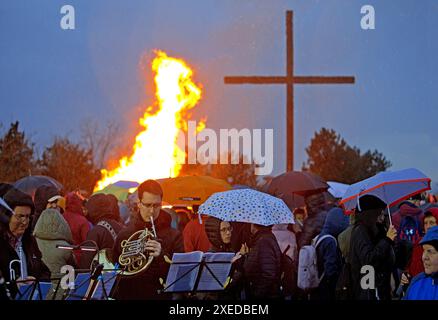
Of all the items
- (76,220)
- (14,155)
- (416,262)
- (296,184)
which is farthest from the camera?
(14,155)

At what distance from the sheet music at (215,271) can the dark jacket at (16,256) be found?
4.47 ft

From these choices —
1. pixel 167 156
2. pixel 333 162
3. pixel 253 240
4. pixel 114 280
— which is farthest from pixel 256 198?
pixel 333 162

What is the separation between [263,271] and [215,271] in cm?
59

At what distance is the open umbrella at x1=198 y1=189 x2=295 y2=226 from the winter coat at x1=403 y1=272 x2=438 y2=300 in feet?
5.12

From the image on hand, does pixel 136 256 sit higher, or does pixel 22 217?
pixel 22 217

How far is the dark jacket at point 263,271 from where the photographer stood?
7.45 metres

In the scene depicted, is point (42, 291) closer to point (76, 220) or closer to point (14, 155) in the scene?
point (76, 220)

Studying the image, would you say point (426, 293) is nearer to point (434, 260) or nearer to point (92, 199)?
point (434, 260)

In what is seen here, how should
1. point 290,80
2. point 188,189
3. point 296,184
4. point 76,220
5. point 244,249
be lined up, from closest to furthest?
point 244,249 → point 76,220 → point 296,184 → point 188,189 → point 290,80

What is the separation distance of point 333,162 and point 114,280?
1540 inches

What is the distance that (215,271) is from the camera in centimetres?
710

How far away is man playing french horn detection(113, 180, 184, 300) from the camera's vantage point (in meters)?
7.04

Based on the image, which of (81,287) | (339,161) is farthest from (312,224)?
(339,161)

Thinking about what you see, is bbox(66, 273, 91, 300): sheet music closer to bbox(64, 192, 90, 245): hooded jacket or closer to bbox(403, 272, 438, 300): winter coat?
bbox(403, 272, 438, 300): winter coat
